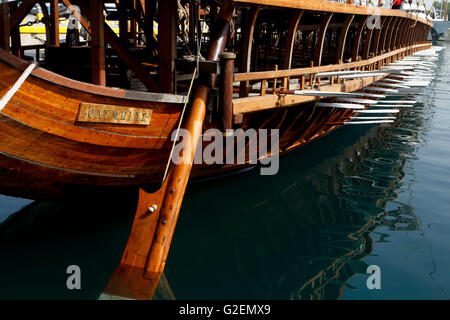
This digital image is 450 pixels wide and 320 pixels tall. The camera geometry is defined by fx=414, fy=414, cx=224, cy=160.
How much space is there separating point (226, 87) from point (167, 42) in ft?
2.80

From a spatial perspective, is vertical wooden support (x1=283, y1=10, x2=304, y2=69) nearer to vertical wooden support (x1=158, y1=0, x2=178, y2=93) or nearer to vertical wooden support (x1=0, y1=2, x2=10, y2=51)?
vertical wooden support (x1=158, y1=0, x2=178, y2=93)

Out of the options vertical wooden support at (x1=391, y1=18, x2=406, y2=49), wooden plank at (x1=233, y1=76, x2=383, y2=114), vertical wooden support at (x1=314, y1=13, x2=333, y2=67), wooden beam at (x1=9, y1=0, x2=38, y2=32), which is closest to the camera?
wooden plank at (x1=233, y1=76, x2=383, y2=114)

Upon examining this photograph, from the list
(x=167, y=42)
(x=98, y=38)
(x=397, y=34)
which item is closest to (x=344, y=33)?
(x=167, y=42)

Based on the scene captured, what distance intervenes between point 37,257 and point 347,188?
4900mm

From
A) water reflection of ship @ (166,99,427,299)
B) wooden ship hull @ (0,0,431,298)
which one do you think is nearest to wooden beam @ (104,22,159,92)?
wooden ship hull @ (0,0,431,298)

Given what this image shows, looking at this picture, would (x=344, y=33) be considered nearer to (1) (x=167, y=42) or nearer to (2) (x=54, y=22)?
(1) (x=167, y=42)

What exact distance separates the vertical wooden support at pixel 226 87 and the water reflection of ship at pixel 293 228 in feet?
4.75

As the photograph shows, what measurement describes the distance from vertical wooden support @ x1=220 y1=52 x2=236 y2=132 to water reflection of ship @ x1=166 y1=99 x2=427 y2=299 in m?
1.45

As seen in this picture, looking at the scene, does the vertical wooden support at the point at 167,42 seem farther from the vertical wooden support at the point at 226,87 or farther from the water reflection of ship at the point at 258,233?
the water reflection of ship at the point at 258,233

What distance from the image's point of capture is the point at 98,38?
472cm

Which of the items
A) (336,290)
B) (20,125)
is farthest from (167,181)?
(336,290)

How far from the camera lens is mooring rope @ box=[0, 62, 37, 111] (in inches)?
131

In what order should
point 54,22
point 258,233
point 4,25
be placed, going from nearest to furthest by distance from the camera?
point 4,25 → point 258,233 → point 54,22

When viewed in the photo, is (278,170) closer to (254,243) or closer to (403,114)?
(254,243)
